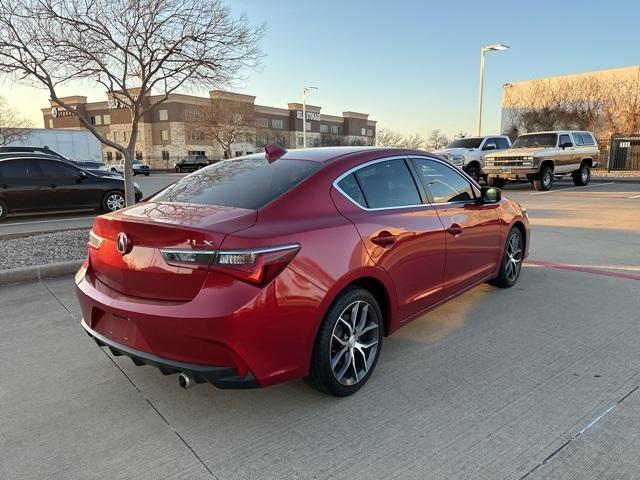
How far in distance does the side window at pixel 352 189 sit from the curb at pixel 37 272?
4458mm

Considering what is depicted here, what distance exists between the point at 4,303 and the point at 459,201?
4881mm

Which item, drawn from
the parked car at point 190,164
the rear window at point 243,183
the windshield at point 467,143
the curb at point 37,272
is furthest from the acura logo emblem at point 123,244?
the parked car at point 190,164

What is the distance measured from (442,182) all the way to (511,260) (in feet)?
5.73

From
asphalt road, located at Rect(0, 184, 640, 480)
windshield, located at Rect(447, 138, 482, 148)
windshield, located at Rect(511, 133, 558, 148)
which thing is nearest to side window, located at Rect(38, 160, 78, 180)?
asphalt road, located at Rect(0, 184, 640, 480)

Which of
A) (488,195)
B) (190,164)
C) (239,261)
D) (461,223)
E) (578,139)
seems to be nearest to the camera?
(239,261)

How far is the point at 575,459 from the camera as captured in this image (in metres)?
2.52

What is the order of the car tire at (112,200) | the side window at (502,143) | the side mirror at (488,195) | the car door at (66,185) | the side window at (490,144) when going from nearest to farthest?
the side mirror at (488,195), the car door at (66,185), the car tire at (112,200), the side window at (490,144), the side window at (502,143)

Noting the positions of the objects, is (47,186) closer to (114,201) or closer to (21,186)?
(21,186)

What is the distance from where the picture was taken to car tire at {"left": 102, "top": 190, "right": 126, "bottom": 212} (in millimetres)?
12194

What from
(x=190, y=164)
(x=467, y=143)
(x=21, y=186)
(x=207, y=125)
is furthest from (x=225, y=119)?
(x=21, y=186)

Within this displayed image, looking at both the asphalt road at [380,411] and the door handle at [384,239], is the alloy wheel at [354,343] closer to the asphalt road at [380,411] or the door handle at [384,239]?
the asphalt road at [380,411]

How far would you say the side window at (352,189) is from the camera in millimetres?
3319

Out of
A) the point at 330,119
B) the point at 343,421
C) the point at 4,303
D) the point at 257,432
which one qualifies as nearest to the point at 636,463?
the point at 343,421

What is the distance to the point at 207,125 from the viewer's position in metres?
55.8
